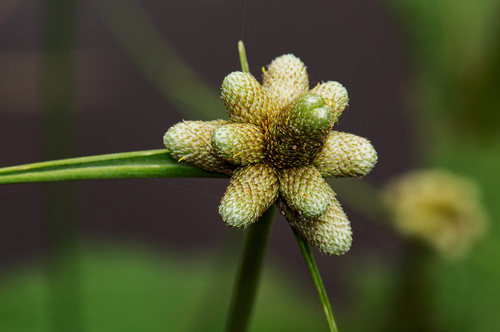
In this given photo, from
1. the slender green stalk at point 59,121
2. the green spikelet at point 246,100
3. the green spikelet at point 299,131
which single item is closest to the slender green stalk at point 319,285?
the green spikelet at point 299,131

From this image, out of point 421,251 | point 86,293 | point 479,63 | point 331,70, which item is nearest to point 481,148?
point 479,63

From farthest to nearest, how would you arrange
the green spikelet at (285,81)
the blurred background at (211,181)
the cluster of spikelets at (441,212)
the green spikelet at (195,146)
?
1. the blurred background at (211,181)
2. the cluster of spikelets at (441,212)
3. the green spikelet at (285,81)
4. the green spikelet at (195,146)

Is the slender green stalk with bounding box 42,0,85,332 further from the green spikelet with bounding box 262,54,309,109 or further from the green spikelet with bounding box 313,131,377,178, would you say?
the green spikelet with bounding box 313,131,377,178

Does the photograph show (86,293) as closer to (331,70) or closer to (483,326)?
(483,326)

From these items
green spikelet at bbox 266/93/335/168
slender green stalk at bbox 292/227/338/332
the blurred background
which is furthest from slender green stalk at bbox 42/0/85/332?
slender green stalk at bbox 292/227/338/332

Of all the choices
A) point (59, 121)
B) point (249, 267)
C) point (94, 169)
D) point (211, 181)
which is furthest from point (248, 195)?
point (211, 181)

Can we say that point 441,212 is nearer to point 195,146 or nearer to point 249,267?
point 249,267

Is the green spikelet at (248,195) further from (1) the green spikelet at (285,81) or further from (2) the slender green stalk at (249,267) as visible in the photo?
(1) the green spikelet at (285,81)
